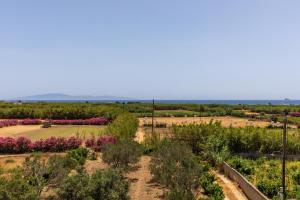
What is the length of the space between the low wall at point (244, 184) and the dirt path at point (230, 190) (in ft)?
0.59

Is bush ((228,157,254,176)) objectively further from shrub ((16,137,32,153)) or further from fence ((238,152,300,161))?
shrub ((16,137,32,153))

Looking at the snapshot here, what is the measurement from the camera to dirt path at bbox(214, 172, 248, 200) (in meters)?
12.6

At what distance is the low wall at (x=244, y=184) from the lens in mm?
11566

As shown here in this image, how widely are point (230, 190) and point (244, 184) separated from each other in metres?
0.62

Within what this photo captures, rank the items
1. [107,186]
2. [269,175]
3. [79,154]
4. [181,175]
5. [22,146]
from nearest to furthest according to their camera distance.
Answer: [107,186]
[181,175]
[269,175]
[79,154]
[22,146]

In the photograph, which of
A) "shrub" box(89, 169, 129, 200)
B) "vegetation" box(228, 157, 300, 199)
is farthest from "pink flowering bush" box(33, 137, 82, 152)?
"shrub" box(89, 169, 129, 200)

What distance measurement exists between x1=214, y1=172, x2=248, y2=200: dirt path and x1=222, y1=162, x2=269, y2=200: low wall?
0.59ft

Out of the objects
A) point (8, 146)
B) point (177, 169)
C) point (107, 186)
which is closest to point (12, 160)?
point (8, 146)

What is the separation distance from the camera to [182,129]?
75.2 ft

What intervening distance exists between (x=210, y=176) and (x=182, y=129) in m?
8.91

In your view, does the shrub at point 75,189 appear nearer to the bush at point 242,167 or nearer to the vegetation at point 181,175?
the vegetation at point 181,175

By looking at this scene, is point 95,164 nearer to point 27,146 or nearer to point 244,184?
point 27,146

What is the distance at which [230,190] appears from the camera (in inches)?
535

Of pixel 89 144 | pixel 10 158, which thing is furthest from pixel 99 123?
pixel 10 158
